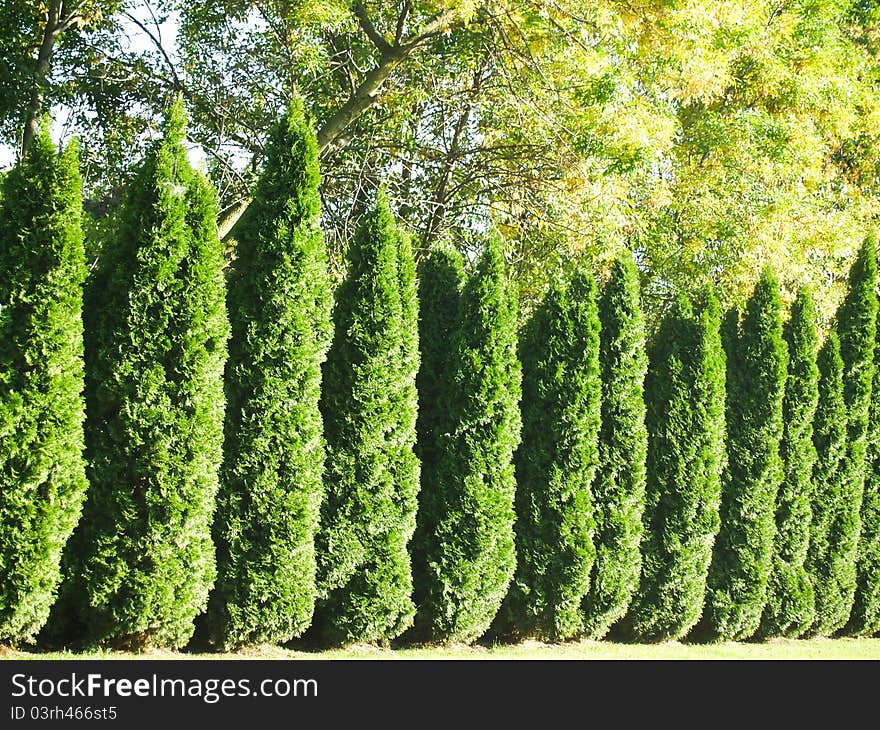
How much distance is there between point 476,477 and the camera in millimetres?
8969

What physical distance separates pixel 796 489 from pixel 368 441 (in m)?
6.48

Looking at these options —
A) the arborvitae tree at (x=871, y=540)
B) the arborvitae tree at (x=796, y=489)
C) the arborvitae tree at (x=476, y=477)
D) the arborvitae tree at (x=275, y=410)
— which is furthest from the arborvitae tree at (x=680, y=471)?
the arborvitae tree at (x=275, y=410)

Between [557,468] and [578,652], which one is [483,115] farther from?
[578,652]

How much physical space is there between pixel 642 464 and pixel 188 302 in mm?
Answer: 5501

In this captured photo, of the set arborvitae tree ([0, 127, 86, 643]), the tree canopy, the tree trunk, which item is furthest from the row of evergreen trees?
the tree trunk

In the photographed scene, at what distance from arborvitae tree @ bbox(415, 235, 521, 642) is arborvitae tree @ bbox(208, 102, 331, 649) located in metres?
1.52

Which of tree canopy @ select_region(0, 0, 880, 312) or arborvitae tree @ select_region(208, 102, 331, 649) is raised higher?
tree canopy @ select_region(0, 0, 880, 312)

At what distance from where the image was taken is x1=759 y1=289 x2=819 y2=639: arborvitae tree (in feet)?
37.8

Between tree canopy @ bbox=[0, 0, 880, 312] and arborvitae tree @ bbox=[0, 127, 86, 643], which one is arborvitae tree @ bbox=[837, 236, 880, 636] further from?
arborvitae tree @ bbox=[0, 127, 86, 643]

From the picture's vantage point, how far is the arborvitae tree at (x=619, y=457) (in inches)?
382

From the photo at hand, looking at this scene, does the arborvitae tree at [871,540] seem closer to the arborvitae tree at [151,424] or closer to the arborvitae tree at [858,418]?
the arborvitae tree at [858,418]

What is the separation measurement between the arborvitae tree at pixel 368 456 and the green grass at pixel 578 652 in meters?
0.30
